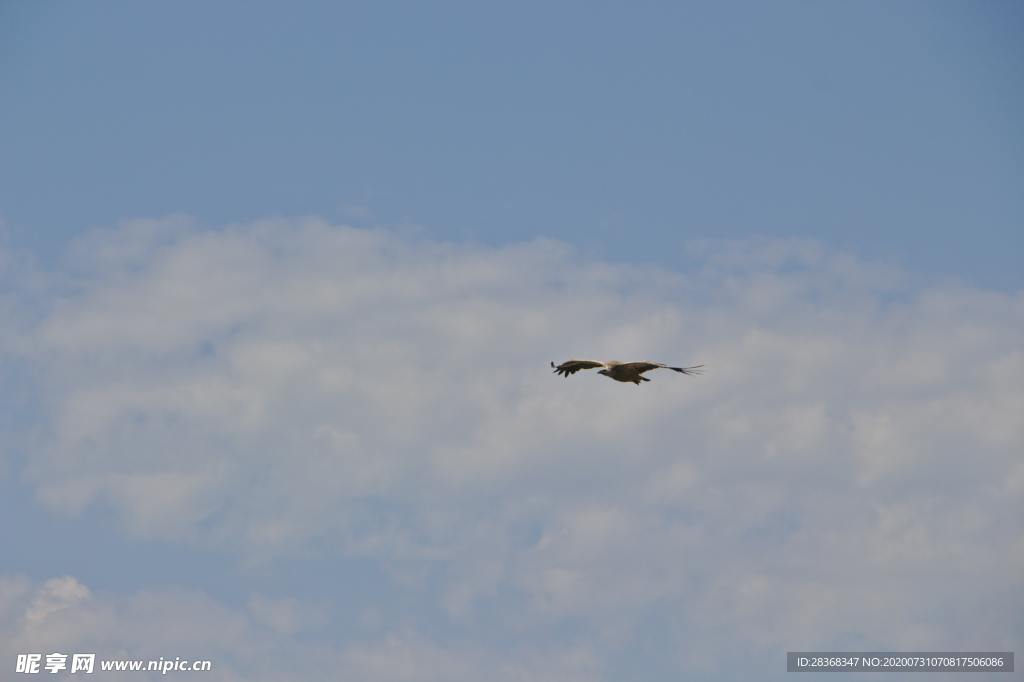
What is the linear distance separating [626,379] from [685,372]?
645 cm

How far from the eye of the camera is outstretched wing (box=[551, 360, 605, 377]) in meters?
115

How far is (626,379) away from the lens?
114 metres

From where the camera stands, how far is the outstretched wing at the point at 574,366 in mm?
114812

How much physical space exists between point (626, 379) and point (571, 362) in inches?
157

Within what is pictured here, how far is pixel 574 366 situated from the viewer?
115 metres

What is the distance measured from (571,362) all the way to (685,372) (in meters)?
9.75

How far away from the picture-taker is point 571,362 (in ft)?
378

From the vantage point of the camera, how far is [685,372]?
355 feet
